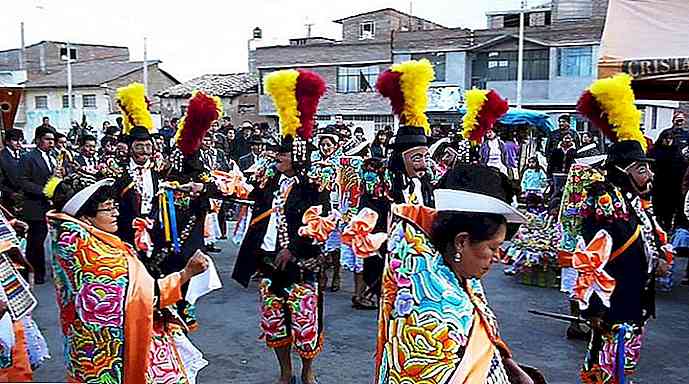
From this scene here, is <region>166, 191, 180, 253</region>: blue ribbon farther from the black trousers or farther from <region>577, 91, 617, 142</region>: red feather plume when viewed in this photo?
the black trousers

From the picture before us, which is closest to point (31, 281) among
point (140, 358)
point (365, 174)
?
point (365, 174)

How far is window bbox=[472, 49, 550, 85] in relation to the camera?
31.5 meters

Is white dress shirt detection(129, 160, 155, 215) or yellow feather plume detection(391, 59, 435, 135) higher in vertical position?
yellow feather plume detection(391, 59, 435, 135)

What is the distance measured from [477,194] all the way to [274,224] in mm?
3041

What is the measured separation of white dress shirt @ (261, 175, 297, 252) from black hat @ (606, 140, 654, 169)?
6.79 feet

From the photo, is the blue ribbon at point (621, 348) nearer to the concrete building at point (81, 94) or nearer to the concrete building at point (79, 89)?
the concrete building at point (79, 89)

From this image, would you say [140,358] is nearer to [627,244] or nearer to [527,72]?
[627,244]

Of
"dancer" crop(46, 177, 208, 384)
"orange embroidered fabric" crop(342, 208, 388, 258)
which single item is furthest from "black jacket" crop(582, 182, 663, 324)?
"dancer" crop(46, 177, 208, 384)

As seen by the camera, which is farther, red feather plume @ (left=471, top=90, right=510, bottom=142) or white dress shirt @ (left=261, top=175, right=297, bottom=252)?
red feather plume @ (left=471, top=90, right=510, bottom=142)

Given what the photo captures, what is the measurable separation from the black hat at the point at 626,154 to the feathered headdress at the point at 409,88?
55.6 inches

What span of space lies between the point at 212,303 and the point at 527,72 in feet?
86.9

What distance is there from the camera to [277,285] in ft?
16.6

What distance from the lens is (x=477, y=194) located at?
7.54 ft

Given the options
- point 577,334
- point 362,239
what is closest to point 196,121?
point 362,239
